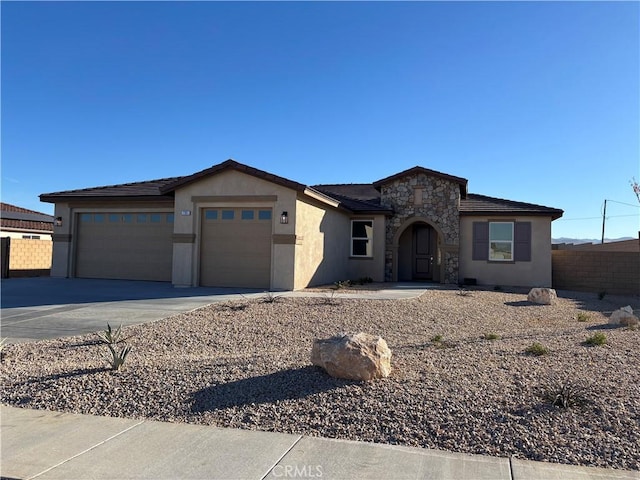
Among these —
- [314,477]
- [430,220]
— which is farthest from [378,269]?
[314,477]

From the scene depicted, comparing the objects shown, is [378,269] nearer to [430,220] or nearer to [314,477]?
[430,220]

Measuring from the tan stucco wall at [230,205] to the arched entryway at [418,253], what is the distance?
23.8 feet

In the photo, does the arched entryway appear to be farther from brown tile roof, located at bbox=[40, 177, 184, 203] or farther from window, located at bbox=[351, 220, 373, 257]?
brown tile roof, located at bbox=[40, 177, 184, 203]

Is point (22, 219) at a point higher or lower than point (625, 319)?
higher

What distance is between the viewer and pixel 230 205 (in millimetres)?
15883

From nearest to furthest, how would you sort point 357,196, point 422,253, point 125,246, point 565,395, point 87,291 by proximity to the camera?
point 565,395 < point 87,291 < point 125,246 < point 422,253 < point 357,196

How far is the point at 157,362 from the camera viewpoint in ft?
22.5

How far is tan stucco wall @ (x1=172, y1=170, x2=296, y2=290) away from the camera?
49.5 feet

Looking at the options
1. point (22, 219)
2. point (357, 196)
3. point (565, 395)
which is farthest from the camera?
point (22, 219)

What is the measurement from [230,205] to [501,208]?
422 inches

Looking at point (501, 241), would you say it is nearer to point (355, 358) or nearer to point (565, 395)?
point (565, 395)

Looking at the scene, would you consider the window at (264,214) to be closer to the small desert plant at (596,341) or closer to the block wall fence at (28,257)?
the small desert plant at (596,341)

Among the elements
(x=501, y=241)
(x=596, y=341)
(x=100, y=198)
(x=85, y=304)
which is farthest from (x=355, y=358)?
(x=100, y=198)

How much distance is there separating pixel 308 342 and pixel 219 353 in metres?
1.53
